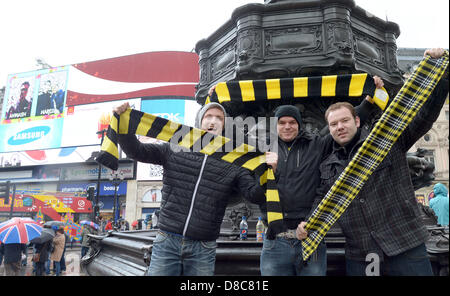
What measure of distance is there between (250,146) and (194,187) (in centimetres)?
58

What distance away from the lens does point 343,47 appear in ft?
13.2

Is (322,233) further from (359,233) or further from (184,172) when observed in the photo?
(184,172)

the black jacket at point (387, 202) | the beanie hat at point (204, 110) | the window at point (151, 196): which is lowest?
the black jacket at point (387, 202)

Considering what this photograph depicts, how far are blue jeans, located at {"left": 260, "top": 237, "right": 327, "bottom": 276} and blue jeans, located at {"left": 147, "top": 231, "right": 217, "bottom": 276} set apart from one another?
402 mm

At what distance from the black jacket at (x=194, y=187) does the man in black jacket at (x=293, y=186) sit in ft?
0.69

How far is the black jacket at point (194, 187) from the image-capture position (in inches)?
87.1

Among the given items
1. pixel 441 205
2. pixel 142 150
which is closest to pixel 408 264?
pixel 142 150

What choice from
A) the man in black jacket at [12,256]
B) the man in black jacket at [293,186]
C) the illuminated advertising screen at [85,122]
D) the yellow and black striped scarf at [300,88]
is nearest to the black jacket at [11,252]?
the man in black jacket at [12,256]

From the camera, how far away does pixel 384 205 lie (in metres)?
2.09

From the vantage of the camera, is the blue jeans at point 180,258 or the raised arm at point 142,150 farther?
the raised arm at point 142,150

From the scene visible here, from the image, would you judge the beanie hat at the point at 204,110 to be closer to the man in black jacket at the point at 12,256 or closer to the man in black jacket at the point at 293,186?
the man in black jacket at the point at 293,186

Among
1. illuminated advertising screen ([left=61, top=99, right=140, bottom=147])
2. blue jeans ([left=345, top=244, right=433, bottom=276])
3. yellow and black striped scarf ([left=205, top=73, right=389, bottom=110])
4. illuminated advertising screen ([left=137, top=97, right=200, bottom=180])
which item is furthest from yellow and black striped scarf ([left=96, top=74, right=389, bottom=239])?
illuminated advertising screen ([left=61, top=99, right=140, bottom=147])

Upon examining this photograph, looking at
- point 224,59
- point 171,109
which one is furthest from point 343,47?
point 171,109

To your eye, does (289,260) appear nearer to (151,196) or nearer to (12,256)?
(12,256)
